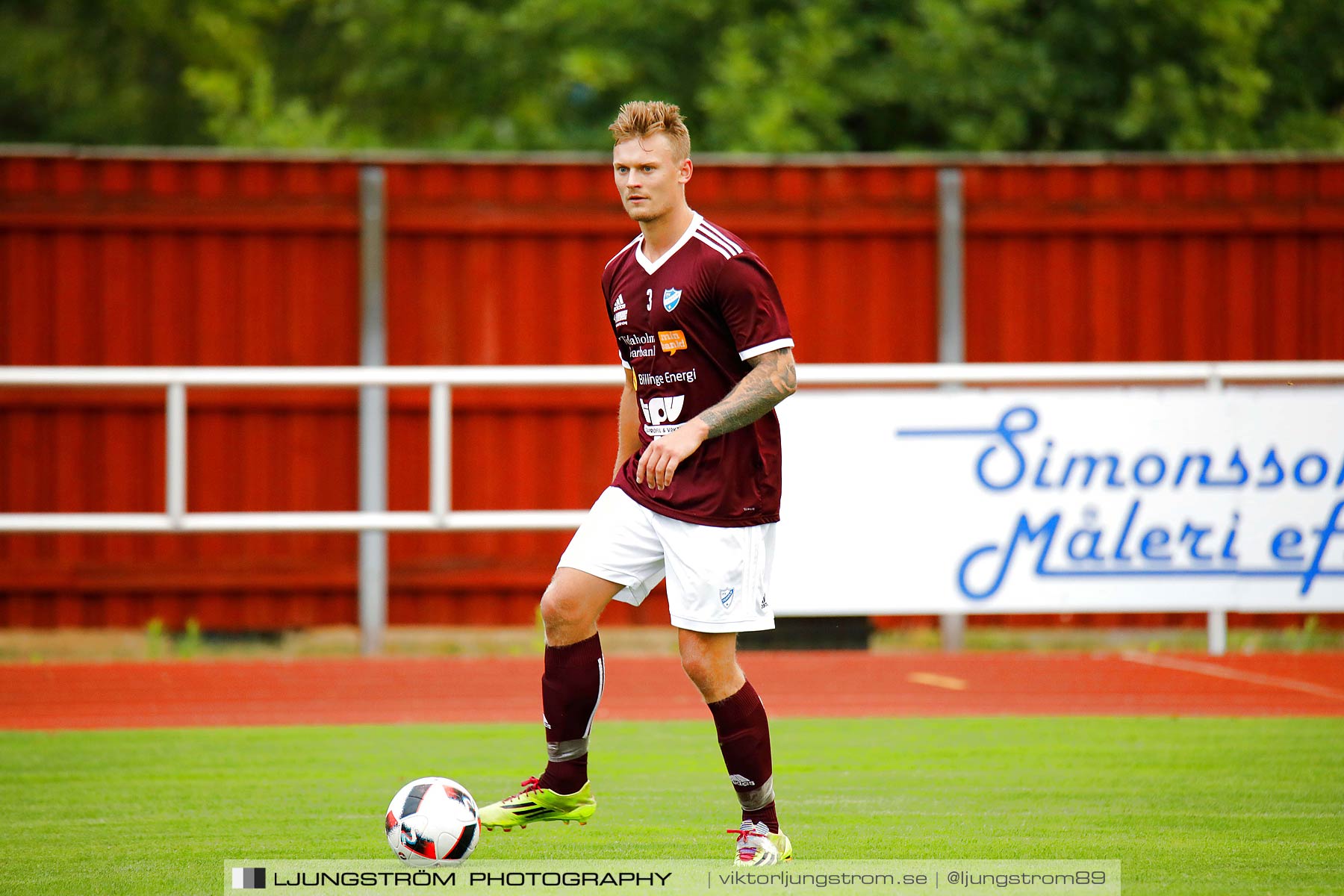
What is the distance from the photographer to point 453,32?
16688mm

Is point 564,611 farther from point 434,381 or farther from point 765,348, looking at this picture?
point 434,381

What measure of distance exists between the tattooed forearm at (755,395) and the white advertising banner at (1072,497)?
429 centimetres

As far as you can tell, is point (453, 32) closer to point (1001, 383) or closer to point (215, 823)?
point (1001, 383)

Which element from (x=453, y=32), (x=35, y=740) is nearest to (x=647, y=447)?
(x=35, y=740)

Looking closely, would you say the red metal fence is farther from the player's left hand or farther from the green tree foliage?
the player's left hand

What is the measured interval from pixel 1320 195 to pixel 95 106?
54.3 ft

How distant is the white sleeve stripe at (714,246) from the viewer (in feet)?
14.5

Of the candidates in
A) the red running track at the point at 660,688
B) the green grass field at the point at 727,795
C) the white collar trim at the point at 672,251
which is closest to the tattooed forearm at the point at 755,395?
the white collar trim at the point at 672,251

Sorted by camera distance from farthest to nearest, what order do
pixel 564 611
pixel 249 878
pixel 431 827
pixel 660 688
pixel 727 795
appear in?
pixel 660 688, pixel 727 795, pixel 564 611, pixel 431 827, pixel 249 878

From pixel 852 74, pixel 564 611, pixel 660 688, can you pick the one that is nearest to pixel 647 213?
pixel 564 611

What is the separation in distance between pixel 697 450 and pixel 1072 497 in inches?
185

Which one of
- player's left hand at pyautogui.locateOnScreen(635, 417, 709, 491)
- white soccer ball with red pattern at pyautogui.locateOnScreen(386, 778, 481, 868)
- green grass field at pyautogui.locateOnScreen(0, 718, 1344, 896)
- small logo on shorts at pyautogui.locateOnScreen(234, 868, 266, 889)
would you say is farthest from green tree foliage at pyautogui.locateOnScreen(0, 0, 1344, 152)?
small logo on shorts at pyautogui.locateOnScreen(234, 868, 266, 889)

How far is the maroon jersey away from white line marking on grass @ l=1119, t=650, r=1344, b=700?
4661 mm

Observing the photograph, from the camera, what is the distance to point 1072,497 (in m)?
8.69
